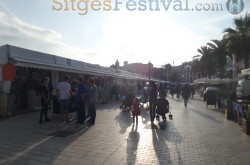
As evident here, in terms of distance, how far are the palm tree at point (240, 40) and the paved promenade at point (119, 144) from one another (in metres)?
17.4

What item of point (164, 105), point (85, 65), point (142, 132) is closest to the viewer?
point (142, 132)

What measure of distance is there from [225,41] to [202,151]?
76.2ft

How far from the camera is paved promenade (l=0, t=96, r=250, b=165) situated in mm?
5672

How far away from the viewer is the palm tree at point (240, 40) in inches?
1000

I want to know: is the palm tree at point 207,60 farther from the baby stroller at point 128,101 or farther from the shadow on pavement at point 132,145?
the shadow on pavement at point 132,145

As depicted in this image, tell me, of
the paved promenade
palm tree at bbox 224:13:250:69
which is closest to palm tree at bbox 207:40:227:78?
palm tree at bbox 224:13:250:69

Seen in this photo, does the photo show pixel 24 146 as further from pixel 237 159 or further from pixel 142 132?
pixel 237 159

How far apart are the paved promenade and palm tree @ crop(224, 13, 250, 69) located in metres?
17.4

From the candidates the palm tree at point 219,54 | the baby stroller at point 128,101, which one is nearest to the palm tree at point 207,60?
the palm tree at point 219,54

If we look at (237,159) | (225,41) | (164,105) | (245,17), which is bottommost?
(237,159)

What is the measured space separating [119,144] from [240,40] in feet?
72.7

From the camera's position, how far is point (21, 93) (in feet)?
43.2

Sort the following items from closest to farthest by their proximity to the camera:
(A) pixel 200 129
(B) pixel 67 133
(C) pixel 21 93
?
1. (B) pixel 67 133
2. (A) pixel 200 129
3. (C) pixel 21 93

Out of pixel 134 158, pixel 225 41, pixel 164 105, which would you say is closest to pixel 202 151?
pixel 134 158
